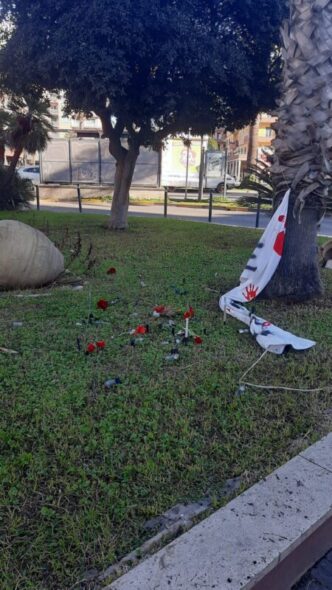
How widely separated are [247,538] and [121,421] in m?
1.07

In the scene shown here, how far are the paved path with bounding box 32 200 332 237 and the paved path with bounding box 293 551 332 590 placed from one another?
1160 centimetres

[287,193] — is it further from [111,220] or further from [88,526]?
[111,220]

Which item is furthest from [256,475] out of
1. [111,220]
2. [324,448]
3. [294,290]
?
[111,220]

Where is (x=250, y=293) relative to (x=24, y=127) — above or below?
below

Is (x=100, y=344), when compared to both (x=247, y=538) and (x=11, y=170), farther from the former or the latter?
(x=11, y=170)

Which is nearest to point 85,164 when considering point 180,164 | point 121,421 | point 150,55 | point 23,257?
point 180,164

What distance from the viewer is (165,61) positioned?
7.95 metres

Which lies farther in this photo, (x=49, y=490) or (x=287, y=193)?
(x=287, y=193)

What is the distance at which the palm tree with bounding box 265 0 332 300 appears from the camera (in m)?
4.88

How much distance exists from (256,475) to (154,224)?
10.9 m

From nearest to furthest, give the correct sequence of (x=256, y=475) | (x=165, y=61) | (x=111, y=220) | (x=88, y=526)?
(x=88, y=526) < (x=256, y=475) < (x=165, y=61) < (x=111, y=220)

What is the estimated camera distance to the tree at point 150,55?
735 centimetres

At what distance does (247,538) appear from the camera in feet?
6.55

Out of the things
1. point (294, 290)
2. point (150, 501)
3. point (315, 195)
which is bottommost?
point (150, 501)
